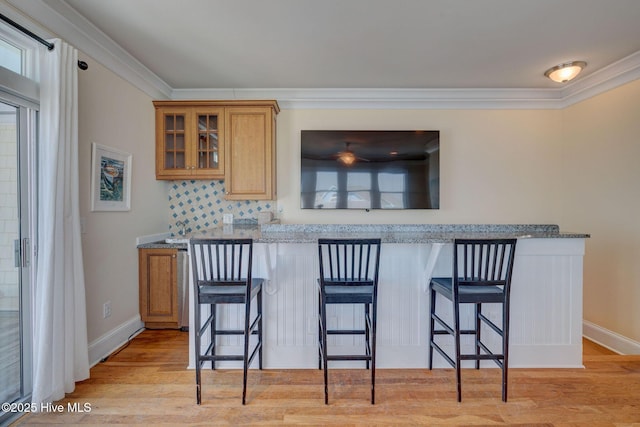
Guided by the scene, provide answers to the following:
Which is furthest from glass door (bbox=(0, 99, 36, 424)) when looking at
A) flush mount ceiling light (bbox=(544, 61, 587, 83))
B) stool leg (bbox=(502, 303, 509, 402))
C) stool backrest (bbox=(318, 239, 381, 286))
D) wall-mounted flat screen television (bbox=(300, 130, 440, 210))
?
flush mount ceiling light (bbox=(544, 61, 587, 83))

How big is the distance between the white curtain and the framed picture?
47 centimetres

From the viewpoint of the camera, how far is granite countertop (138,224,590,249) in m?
2.11

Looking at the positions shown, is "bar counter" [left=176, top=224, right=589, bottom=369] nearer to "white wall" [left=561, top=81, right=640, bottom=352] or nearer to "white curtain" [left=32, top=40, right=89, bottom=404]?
"white curtain" [left=32, top=40, right=89, bottom=404]

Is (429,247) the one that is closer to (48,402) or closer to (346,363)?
(346,363)

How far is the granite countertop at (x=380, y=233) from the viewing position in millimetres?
2111

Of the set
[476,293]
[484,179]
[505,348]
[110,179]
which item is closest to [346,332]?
[476,293]

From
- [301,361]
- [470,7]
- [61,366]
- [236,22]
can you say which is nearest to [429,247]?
[301,361]

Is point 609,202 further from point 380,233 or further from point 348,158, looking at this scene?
point 348,158

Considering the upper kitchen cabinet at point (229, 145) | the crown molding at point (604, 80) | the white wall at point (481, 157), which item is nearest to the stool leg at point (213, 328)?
the upper kitchen cabinet at point (229, 145)

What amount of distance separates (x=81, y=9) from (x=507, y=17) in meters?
3.14

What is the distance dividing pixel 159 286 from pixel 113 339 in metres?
0.59

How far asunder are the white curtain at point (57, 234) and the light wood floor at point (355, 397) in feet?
0.98

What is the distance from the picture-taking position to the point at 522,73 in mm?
3121

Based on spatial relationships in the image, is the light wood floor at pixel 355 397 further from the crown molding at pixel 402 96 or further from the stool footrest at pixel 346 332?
A: the crown molding at pixel 402 96
